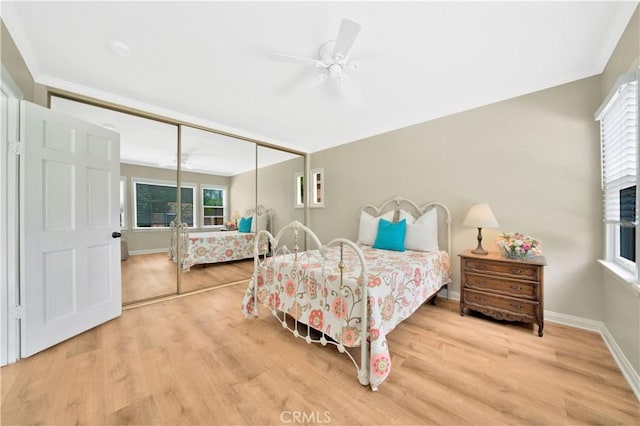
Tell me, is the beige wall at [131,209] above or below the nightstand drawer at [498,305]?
above

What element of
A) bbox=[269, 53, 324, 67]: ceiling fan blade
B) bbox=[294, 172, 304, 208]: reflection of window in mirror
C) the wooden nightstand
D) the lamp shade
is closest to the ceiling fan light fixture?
bbox=[269, 53, 324, 67]: ceiling fan blade

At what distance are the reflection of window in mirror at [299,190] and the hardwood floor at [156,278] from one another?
5.91 feet

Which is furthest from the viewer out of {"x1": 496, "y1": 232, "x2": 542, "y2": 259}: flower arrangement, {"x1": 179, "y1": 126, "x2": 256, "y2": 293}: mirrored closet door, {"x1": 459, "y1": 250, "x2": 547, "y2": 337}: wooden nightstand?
{"x1": 179, "y1": 126, "x2": 256, "y2": 293}: mirrored closet door

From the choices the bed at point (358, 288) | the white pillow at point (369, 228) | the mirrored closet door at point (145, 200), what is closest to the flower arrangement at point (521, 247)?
the bed at point (358, 288)

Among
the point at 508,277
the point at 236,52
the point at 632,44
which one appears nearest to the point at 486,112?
the point at 632,44

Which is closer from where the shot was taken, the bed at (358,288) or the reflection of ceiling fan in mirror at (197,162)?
the bed at (358,288)

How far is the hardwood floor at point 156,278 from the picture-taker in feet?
10.3

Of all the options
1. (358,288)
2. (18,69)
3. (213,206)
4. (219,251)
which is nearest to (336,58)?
(358,288)

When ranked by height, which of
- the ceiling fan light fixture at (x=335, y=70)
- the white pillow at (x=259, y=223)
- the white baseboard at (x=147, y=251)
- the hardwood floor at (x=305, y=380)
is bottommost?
the hardwood floor at (x=305, y=380)

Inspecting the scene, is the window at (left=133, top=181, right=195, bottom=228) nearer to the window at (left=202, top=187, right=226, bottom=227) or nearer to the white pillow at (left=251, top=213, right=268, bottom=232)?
the window at (left=202, top=187, right=226, bottom=227)

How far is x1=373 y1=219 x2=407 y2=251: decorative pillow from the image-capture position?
300 cm

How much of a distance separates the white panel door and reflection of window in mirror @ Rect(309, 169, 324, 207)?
313 centimetres

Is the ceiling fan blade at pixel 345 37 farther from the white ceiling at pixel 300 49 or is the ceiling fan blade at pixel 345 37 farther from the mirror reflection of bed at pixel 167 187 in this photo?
the mirror reflection of bed at pixel 167 187

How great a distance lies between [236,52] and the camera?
6.59ft
